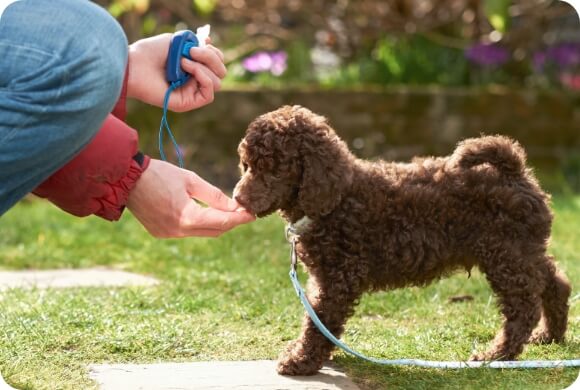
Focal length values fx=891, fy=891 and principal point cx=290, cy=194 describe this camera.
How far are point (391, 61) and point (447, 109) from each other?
0.96 metres

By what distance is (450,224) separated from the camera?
3.82 m

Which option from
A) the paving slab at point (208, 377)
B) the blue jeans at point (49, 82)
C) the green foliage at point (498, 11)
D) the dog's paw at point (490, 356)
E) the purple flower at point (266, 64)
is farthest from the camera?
the purple flower at point (266, 64)

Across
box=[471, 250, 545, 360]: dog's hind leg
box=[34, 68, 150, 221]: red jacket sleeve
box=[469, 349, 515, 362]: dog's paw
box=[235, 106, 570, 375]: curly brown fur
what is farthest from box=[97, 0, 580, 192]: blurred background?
box=[34, 68, 150, 221]: red jacket sleeve

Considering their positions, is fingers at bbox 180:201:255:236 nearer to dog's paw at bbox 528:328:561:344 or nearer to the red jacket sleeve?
the red jacket sleeve

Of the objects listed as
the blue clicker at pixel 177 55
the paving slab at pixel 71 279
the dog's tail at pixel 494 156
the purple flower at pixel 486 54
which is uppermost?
the purple flower at pixel 486 54

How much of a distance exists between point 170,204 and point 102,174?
24 centimetres

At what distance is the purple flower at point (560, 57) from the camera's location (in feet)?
33.1

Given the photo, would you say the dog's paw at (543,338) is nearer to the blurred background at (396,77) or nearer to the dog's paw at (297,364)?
the dog's paw at (297,364)

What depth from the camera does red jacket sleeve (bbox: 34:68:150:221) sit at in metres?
2.74

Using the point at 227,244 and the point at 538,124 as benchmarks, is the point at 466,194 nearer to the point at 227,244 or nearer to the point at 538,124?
the point at 227,244

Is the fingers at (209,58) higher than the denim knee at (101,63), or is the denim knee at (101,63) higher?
the fingers at (209,58)

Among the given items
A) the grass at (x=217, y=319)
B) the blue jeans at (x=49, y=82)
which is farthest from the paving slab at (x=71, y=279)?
the blue jeans at (x=49, y=82)

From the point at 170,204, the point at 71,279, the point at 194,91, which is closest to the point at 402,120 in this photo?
the point at 71,279

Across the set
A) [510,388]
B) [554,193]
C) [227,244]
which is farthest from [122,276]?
[554,193]
